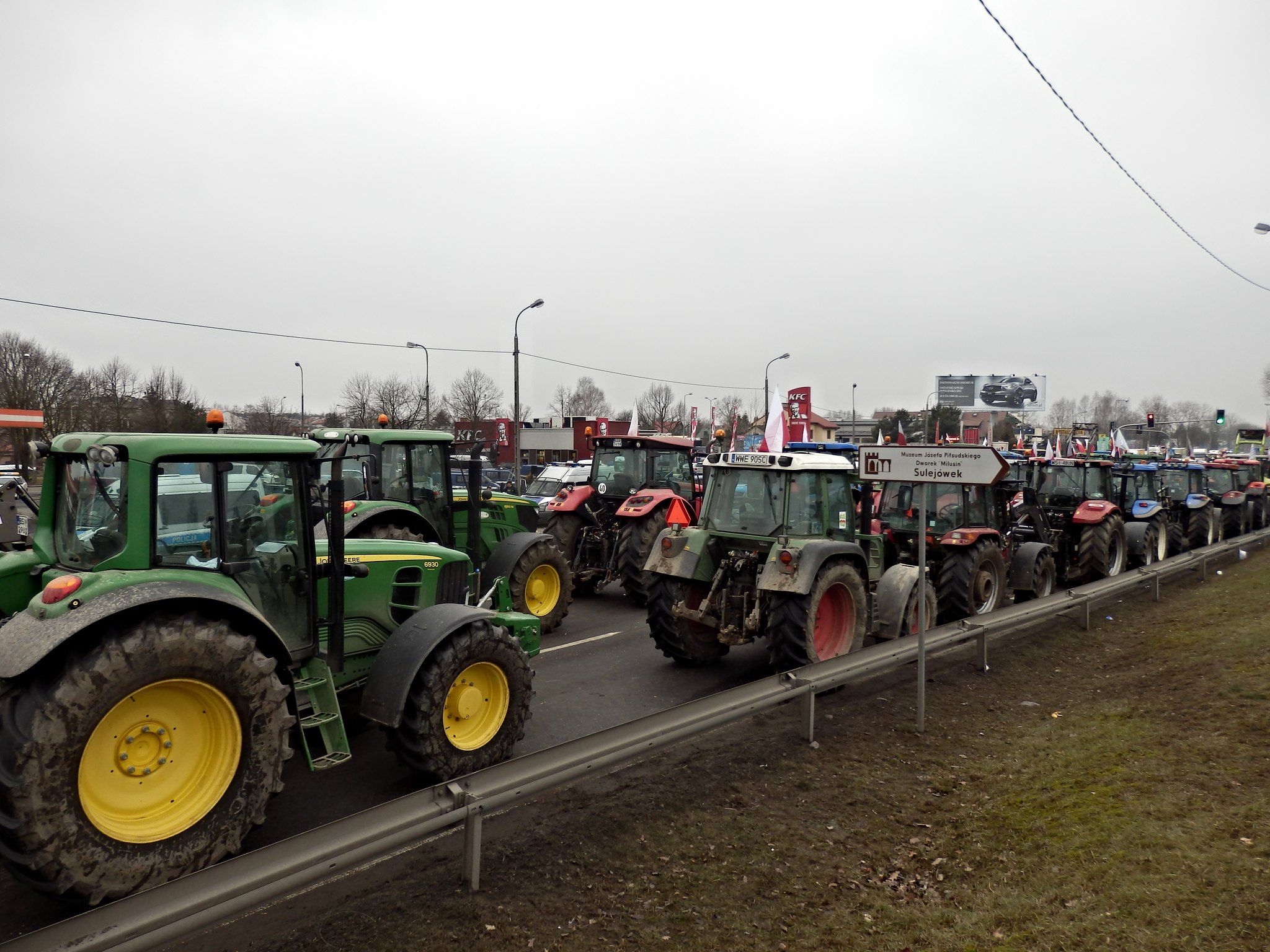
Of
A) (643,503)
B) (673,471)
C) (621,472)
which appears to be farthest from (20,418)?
(643,503)

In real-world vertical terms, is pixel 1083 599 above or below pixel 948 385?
below

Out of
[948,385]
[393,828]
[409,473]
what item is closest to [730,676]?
[409,473]

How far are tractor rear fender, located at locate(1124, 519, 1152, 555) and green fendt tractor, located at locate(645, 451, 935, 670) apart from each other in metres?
7.75

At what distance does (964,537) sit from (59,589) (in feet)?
27.8

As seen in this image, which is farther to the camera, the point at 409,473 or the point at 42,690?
the point at 409,473

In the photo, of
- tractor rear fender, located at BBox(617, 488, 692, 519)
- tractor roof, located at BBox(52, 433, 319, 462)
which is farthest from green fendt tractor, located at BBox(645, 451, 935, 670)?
tractor roof, located at BBox(52, 433, 319, 462)

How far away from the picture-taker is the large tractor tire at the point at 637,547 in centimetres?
1132

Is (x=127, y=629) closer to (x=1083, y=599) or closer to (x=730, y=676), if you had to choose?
(x=730, y=676)

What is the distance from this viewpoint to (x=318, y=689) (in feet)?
15.8

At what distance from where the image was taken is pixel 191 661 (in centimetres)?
378

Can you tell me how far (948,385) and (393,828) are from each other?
64.1m

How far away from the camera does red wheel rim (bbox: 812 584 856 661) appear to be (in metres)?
7.66

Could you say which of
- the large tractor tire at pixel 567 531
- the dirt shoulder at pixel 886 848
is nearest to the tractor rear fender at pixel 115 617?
the dirt shoulder at pixel 886 848

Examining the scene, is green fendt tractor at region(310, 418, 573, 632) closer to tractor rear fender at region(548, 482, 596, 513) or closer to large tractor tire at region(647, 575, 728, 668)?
large tractor tire at region(647, 575, 728, 668)
